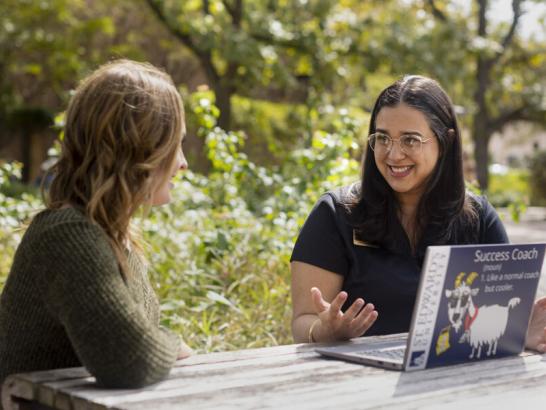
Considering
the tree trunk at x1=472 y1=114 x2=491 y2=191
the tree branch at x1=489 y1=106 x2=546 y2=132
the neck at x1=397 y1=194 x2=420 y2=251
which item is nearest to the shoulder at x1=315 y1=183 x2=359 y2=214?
the neck at x1=397 y1=194 x2=420 y2=251

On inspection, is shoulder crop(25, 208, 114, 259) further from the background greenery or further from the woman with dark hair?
the woman with dark hair

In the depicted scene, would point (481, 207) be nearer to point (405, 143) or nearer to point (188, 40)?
point (405, 143)

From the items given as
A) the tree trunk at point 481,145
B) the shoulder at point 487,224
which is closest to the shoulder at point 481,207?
the shoulder at point 487,224

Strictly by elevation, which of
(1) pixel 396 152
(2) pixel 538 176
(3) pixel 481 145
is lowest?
(2) pixel 538 176

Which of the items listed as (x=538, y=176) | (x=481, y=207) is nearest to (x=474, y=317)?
(x=481, y=207)

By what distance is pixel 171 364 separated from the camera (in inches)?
79.0

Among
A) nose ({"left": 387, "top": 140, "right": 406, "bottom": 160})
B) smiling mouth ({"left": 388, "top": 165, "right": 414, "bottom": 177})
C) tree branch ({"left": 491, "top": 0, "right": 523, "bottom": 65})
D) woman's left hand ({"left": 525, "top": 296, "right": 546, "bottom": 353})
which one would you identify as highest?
tree branch ({"left": 491, "top": 0, "right": 523, "bottom": 65})

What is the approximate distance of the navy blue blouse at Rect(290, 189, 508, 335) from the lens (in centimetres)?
302

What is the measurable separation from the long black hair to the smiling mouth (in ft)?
0.40

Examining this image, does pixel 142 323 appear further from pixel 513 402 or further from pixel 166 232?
pixel 166 232

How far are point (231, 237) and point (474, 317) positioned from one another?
3.18 meters

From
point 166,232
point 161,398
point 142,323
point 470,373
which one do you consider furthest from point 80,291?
point 166,232

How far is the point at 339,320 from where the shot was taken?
251 cm

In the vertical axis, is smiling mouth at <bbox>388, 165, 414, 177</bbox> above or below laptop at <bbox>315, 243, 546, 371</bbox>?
above
